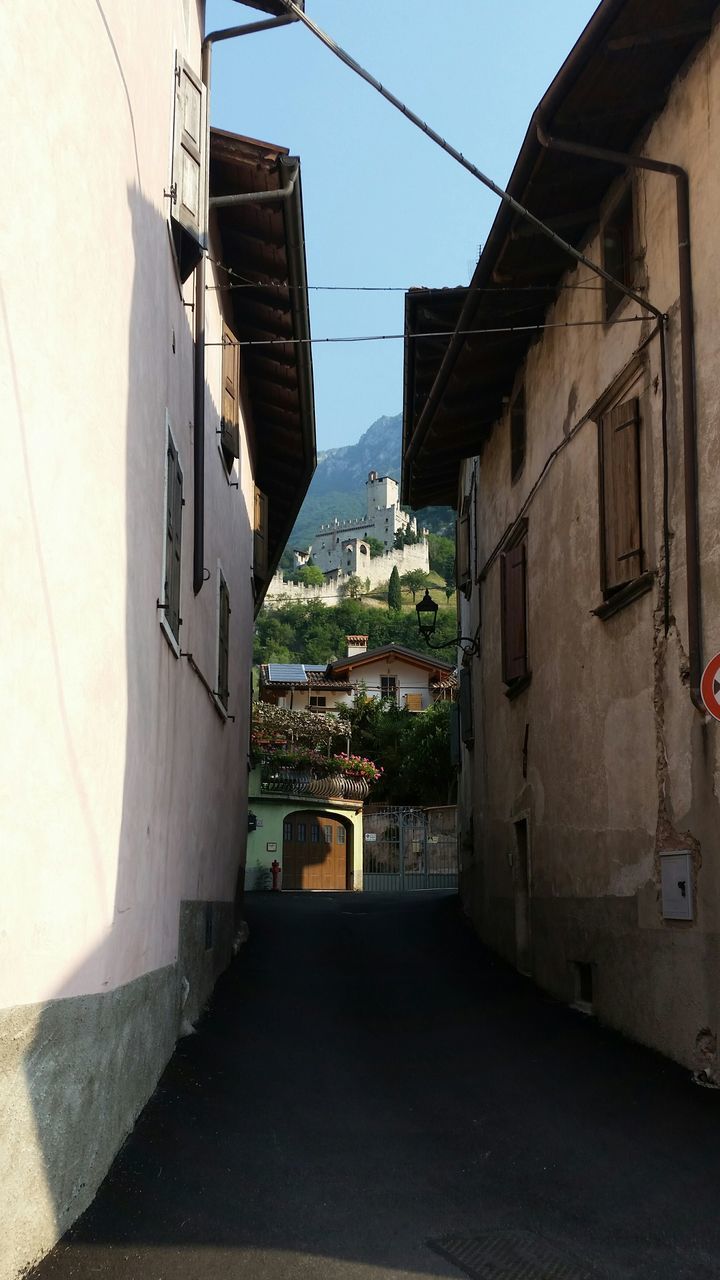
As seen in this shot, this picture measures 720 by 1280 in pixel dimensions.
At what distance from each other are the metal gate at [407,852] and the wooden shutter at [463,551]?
52.3 ft

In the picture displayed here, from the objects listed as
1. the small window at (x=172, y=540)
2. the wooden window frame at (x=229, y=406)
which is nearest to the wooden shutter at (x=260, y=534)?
the wooden window frame at (x=229, y=406)

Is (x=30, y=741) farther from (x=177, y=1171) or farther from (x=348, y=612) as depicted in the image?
(x=348, y=612)

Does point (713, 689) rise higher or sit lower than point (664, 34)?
lower

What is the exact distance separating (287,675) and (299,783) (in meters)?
29.0

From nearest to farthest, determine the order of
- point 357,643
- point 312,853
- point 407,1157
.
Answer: point 407,1157
point 312,853
point 357,643

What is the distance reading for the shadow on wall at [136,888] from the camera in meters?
5.11

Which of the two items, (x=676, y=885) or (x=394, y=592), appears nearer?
(x=676, y=885)

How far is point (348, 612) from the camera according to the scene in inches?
5305

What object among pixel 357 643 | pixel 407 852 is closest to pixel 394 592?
pixel 357 643

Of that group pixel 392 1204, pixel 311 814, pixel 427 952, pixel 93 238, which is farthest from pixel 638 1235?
pixel 311 814

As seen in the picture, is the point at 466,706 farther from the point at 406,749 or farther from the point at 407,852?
the point at 406,749

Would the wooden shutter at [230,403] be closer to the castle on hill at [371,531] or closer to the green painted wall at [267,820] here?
the green painted wall at [267,820]

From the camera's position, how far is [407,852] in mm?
37000

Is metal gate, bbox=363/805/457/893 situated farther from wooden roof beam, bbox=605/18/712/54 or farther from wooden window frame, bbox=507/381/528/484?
wooden roof beam, bbox=605/18/712/54
